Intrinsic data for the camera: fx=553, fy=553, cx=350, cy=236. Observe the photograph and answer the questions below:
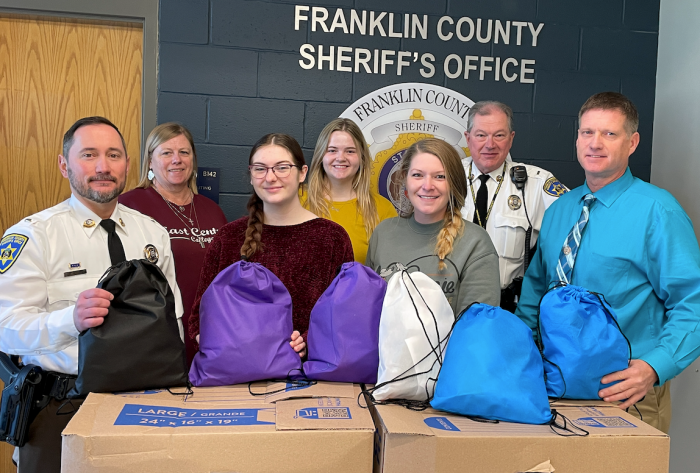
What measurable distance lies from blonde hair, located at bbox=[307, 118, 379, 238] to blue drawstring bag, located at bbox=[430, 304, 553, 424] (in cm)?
113

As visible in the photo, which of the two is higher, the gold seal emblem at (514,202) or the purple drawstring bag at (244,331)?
the gold seal emblem at (514,202)

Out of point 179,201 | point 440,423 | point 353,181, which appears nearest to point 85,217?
point 179,201

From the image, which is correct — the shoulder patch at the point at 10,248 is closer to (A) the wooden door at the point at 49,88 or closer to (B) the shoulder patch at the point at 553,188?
(A) the wooden door at the point at 49,88

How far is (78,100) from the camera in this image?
2.99 m

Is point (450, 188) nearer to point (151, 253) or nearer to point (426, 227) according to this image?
point (426, 227)

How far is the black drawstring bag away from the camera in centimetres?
134

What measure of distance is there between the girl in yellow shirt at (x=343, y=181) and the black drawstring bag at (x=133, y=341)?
1085 millimetres

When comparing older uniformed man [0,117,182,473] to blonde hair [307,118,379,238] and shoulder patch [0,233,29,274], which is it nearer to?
shoulder patch [0,233,29,274]

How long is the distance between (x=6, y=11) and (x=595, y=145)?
291 cm

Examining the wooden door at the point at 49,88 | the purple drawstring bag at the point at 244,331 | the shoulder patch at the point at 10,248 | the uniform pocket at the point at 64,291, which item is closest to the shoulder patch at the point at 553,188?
the purple drawstring bag at the point at 244,331

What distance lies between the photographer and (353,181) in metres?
2.56

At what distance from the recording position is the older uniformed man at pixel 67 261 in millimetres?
1512

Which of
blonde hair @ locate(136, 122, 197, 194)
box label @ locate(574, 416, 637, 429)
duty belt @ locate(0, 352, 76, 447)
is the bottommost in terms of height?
duty belt @ locate(0, 352, 76, 447)

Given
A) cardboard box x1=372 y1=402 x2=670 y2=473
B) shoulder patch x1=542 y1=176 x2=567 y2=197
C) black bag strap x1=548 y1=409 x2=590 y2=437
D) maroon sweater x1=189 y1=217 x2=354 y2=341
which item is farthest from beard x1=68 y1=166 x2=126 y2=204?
shoulder patch x1=542 y1=176 x2=567 y2=197
